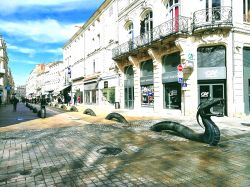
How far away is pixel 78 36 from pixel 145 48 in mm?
23911

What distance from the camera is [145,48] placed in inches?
784

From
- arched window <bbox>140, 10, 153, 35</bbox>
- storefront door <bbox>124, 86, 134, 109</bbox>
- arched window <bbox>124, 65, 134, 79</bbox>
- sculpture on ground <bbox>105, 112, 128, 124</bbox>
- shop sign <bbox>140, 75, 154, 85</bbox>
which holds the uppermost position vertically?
arched window <bbox>140, 10, 153, 35</bbox>

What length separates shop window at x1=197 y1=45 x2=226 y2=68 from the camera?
15.8 m

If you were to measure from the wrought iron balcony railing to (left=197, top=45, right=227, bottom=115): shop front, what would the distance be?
1.50 metres

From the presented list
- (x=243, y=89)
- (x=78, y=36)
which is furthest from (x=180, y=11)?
(x=78, y=36)

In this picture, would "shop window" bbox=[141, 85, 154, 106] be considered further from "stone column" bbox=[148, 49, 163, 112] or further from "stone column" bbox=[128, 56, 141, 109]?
"stone column" bbox=[148, 49, 163, 112]

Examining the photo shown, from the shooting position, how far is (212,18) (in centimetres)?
1549

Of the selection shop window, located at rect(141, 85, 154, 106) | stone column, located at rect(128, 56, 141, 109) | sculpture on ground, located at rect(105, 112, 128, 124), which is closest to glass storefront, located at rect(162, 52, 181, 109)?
shop window, located at rect(141, 85, 154, 106)

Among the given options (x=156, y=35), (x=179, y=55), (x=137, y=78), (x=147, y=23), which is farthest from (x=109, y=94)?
(x=179, y=55)

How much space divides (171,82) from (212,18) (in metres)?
5.15

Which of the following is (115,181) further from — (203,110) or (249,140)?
(249,140)

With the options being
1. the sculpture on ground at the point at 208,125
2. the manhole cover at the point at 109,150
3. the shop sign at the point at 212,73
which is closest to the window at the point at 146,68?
the shop sign at the point at 212,73

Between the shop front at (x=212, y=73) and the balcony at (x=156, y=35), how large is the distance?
1978 millimetres

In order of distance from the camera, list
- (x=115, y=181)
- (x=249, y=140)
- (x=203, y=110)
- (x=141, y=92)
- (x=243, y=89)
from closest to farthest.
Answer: (x=115, y=181) → (x=203, y=110) → (x=249, y=140) → (x=243, y=89) → (x=141, y=92)
